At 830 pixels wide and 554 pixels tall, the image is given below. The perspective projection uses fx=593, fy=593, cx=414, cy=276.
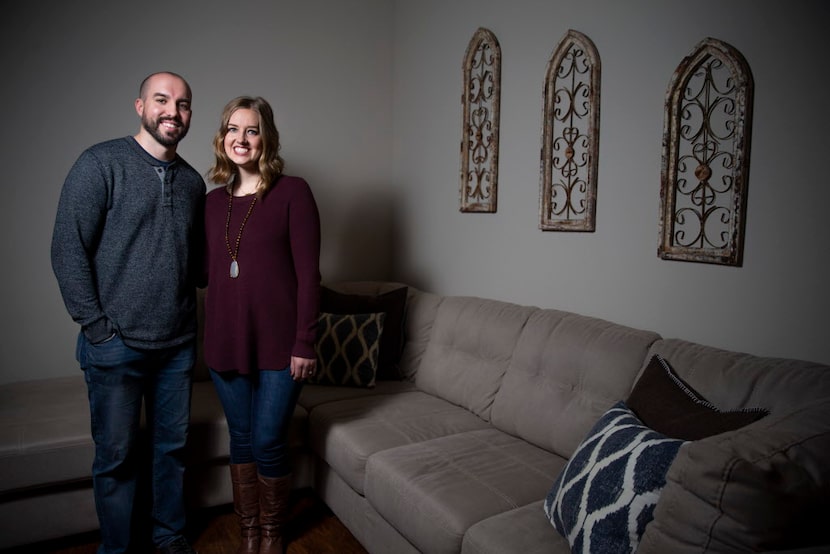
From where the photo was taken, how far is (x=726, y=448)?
3.16ft

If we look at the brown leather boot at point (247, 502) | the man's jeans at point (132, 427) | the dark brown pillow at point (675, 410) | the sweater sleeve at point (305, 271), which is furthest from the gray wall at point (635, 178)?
the man's jeans at point (132, 427)

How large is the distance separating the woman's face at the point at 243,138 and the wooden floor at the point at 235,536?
4.45 feet

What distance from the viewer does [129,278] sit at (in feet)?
5.98

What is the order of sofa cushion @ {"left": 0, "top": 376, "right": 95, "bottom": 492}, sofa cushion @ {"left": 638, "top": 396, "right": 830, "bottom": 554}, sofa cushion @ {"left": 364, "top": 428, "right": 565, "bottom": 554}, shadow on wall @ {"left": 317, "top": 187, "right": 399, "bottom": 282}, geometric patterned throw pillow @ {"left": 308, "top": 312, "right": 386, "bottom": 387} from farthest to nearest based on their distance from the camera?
shadow on wall @ {"left": 317, "top": 187, "right": 399, "bottom": 282}
geometric patterned throw pillow @ {"left": 308, "top": 312, "right": 386, "bottom": 387}
sofa cushion @ {"left": 0, "top": 376, "right": 95, "bottom": 492}
sofa cushion @ {"left": 364, "top": 428, "right": 565, "bottom": 554}
sofa cushion @ {"left": 638, "top": 396, "right": 830, "bottom": 554}

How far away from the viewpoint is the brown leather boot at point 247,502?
6.53 feet

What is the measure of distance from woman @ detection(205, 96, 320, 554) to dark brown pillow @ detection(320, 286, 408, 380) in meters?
0.83

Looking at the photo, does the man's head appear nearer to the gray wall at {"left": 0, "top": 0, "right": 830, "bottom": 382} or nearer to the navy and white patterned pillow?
the gray wall at {"left": 0, "top": 0, "right": 830, "bottom": 382}

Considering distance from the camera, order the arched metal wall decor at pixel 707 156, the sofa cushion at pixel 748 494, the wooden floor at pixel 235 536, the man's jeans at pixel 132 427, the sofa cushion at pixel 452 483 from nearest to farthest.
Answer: the sofa cushion at pixel 748 494
the sofa cushion at pixel 452 483
the arched metal wall decor at pixel 707 156
the man's jeans at pixel 132 427
the wooden floor at pixel 235 536

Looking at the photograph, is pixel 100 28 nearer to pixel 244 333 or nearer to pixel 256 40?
pixel 256 40

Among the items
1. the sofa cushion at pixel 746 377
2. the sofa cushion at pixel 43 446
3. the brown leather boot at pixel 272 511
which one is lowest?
the brown leather boot at pixel 272 511

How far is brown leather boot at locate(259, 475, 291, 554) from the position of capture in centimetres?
197

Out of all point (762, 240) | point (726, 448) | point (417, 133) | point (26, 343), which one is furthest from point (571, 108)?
point (26, 343)

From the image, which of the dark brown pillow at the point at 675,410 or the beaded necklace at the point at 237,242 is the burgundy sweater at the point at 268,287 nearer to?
the beaded necklace at the point at 237,242

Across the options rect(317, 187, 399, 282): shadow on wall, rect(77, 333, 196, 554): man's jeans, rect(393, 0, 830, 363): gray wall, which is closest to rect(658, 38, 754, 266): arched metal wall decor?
rect(393, 0, 830, 363): gray wall
